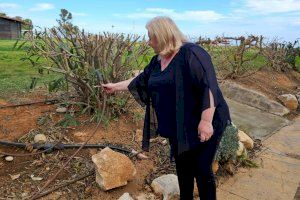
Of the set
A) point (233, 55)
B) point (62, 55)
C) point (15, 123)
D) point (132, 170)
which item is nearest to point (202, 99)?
point (132, 170)

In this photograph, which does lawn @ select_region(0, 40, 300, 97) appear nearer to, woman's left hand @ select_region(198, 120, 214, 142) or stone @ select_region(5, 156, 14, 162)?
stone @ select_region(5, 156, 14, 162)

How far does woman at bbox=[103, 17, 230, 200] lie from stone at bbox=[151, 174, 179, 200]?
0.60m

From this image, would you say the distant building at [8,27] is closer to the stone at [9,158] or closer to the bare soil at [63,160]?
the bare soil at [63,160]

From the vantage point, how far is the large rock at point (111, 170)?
11.2 feet

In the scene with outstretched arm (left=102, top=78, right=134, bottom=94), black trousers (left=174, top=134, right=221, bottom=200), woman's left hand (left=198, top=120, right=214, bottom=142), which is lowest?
black trousers (left=174, top=134, right=221, bottom=200)

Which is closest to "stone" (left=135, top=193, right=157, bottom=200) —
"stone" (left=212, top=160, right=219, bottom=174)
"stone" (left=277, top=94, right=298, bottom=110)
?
"stone" (left=212, top=160, right=219, bottom=174)

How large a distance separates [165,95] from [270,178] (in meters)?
2.18

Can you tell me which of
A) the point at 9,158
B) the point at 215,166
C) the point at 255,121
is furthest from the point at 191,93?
the point at 255,121

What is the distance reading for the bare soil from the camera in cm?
345

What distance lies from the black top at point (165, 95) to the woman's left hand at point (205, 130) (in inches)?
9.0

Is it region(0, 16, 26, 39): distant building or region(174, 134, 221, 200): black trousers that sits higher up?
region(174, 134, 221, 200): black trousers

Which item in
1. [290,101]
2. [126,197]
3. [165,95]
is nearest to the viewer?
[165,95]

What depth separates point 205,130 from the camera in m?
2.65

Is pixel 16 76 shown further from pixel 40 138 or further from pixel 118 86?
pixel 118 86
